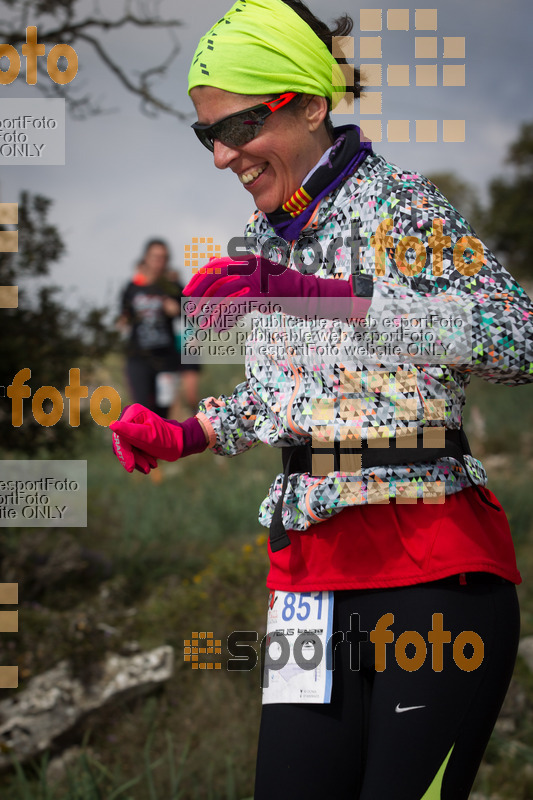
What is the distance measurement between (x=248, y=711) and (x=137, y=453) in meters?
1.70

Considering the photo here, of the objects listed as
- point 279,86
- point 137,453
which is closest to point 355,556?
point 137,453

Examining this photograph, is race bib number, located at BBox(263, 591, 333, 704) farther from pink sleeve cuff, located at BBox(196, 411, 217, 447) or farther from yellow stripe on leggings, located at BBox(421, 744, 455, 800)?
pink sleeve cuff, located at BBox(196, 411, 217, 447)

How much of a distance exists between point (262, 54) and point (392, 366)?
0.65 meters

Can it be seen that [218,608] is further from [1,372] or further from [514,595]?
[514,595]

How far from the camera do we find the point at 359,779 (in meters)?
1.55

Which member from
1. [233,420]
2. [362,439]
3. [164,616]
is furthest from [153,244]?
[362,439]

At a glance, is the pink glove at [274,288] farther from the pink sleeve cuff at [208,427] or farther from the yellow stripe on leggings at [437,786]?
the yellow stripe on leggings at [437,786]

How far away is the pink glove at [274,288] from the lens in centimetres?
137

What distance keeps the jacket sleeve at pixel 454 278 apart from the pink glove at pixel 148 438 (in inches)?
23.9

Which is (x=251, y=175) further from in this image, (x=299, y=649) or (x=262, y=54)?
(x=299, y=649)

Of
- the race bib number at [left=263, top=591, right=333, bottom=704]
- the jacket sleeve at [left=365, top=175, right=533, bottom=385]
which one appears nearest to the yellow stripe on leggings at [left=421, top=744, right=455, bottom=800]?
the race bib number at [left=263, top=591, right=333, bottom=704]

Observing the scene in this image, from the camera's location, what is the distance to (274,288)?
1374 mm

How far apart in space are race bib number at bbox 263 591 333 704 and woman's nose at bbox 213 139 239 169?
0.84 meters

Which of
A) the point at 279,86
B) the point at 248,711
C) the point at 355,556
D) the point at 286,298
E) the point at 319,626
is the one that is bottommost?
the point at 248,711
